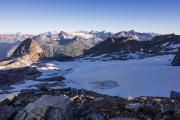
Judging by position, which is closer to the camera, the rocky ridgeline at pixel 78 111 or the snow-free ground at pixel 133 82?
the rocky ridgeline at pixel 78 111

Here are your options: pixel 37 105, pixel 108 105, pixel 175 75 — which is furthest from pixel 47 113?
pixel 175 75

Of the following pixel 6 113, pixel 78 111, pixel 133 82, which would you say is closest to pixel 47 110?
pixel 6 113

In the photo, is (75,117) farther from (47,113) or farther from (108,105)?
(108,105)

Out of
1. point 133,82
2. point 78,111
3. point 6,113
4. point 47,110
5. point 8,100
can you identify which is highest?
point 47,110

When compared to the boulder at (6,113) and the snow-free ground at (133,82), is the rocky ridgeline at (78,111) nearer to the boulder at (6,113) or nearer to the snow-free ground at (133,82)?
the boulder at (6,113)

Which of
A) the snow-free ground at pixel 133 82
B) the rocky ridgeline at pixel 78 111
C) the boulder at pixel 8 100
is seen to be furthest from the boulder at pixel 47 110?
the snow-free ground at pixel 133 82

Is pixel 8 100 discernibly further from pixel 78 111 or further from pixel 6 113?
pixel 78 111

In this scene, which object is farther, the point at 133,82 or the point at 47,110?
the point at 133,82

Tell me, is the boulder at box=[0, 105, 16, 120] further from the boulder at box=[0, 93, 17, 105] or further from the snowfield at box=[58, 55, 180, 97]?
the snowfield at box=[58, 55, 180, 97]

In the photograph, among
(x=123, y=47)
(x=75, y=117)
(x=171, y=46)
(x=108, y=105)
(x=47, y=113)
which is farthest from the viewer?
(x=123, y=47)
